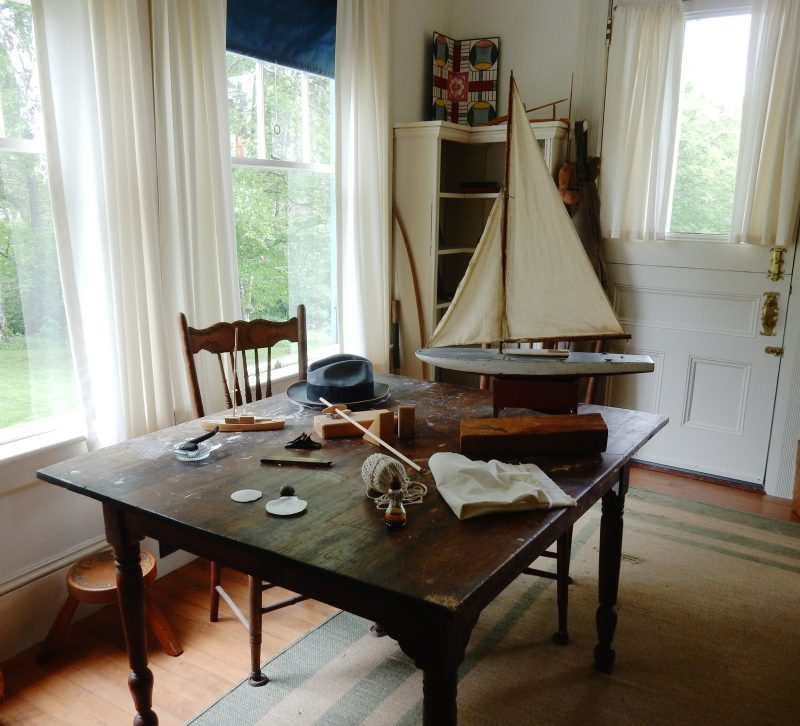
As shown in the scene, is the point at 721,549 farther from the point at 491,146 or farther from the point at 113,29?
the point at 113,29

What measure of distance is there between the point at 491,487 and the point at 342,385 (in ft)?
2.36

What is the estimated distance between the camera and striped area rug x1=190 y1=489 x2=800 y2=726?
1899 mm

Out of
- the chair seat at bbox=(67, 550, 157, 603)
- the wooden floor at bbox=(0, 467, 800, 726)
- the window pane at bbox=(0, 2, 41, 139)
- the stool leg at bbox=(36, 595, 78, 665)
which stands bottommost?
the wooden floor at bbox=(0, 467, 800, 726)

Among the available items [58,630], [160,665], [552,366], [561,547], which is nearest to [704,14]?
[552,366]

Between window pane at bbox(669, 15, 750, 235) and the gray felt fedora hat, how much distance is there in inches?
85.7

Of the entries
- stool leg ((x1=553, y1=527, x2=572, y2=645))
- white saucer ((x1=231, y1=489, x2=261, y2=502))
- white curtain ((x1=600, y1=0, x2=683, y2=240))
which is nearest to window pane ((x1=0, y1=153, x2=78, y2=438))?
white saucer ((x1=231, y1=489, x2=261, y2=502))

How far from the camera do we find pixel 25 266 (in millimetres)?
2129

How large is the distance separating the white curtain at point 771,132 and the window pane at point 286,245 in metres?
1.93

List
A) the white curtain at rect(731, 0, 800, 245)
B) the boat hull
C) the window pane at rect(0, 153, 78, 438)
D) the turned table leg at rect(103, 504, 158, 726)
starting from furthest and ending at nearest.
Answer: the white curtain at rect(731, 0, 800, 245) → the window pane at rect(0, 153, 78, 438) → the boat hull → the turned table leg at rect(103, 504, 158, 726)

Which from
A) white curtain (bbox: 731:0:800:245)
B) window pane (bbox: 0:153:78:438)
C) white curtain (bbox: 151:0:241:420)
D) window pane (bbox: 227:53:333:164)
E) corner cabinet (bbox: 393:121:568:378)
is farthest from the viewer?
corner cabinet (bbox: 393:121:568:378)

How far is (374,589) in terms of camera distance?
3.63 feet

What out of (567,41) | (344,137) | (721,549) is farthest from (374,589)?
(567,41)

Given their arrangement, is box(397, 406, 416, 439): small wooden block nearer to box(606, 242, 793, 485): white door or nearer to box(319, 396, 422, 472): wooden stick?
box(319, 396, 422, 472): wooden stick

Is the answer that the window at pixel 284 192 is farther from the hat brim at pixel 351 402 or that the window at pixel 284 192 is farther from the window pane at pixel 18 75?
the hat brim at pixel 351 402
